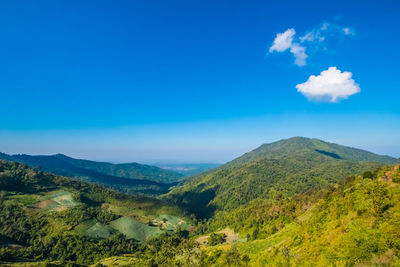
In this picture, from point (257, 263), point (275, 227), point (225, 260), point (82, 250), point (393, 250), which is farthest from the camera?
point (82, 250)

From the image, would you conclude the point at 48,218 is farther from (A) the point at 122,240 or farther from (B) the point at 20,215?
(A) the point at 122,240

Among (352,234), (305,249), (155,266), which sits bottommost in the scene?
(155,266)

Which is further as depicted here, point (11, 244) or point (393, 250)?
point (11, 244)

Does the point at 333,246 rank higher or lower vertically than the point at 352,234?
lower

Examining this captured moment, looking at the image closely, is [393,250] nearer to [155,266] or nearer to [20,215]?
[155,266]

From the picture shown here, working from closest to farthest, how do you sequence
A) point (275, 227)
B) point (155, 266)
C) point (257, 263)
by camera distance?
point (257, 263), point (155, 266), point (275, 227)

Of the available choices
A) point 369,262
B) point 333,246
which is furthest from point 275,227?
point 369,262

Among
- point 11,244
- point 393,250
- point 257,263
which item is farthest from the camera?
point 11,244

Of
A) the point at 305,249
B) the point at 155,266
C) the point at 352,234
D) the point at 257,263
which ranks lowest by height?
the point at 155,266

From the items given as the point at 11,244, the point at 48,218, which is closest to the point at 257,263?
the point at 11,244
